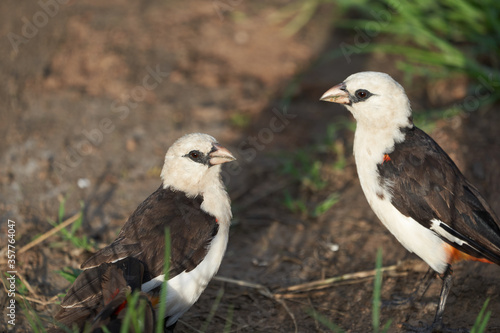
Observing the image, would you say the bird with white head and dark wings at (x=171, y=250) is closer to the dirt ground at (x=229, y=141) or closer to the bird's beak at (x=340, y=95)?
the dirt ground at (x=229, y=141)

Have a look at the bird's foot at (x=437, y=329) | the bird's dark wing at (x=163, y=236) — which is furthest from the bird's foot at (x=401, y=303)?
the bird's dark wing at (x=163, y=236)

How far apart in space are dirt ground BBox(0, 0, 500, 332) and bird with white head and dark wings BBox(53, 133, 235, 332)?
514 mm

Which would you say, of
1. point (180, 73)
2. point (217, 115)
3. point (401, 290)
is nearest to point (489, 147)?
point (401, 290)

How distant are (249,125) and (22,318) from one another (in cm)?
314

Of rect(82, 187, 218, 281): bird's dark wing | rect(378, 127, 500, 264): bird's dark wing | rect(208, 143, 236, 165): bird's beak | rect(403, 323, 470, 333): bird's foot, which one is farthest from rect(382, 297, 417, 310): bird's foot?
rect(208, 143, 236, 165): bird's beak

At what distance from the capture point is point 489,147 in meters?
5.03

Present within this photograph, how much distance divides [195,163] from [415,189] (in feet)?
4.54

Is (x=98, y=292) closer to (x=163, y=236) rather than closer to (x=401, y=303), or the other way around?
(x=163, y=236)

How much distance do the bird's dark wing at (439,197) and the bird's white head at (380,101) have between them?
0.17 m

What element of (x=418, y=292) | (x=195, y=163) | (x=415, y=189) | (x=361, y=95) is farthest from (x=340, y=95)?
(x=418, y=292)

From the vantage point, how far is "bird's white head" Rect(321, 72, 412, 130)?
3.92m

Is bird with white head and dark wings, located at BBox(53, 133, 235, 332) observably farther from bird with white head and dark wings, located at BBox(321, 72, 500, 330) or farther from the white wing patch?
the white wing patch

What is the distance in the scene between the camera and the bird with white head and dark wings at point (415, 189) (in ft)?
12.1

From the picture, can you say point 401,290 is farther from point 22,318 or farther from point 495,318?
point 22,318
